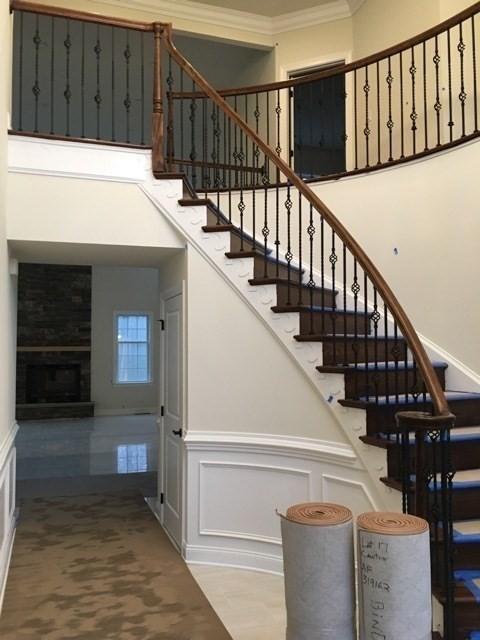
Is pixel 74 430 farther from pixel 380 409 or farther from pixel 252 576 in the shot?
pixel 380 409

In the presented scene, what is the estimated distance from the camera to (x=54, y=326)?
11930 millimetres

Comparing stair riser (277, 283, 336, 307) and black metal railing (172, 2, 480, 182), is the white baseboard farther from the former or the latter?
black metal railing (172, 2, 480, 182)

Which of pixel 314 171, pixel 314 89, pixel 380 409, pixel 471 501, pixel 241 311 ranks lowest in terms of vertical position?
pixel 471 501

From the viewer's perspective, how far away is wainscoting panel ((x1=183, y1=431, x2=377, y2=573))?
364 cm

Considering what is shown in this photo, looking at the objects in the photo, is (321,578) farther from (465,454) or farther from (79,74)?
(79,74)

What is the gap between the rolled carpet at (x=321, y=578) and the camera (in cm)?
196

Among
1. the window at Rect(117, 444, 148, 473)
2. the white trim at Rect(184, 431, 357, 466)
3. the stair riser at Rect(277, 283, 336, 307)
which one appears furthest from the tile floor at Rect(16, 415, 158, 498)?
the stair riser at Rect(277, 283, 336, 307)

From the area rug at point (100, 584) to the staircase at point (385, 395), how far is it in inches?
49.9

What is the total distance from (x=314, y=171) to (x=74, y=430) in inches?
251

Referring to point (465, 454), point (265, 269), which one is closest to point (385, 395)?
point (465, 454)

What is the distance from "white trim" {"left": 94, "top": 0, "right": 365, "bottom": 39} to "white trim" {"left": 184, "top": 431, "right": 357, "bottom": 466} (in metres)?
4.97

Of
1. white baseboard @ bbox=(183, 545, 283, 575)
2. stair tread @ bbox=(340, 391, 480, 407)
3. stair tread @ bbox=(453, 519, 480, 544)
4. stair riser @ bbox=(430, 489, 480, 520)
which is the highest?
stair tread @ bbox=(340, 391, 480, 407)

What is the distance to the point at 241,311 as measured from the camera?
3.88 m

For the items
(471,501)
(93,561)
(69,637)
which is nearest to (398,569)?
(471,501)
